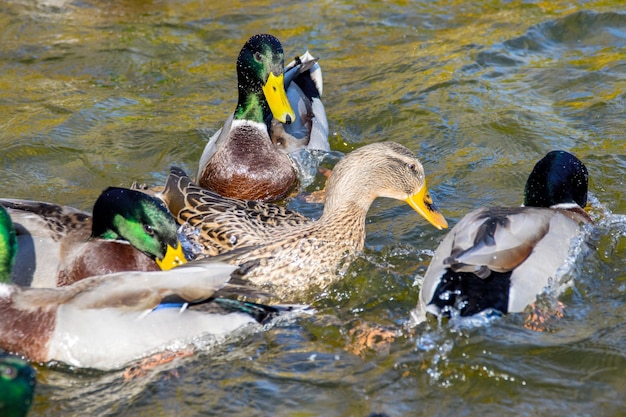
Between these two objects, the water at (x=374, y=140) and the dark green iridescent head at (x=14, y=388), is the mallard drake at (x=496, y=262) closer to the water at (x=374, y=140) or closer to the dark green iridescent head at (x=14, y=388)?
the water at (x=374, y=140)

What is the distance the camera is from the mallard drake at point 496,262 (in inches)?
195

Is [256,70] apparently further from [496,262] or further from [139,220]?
[496,262]

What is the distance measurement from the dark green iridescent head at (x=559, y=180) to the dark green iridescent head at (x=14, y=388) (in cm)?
365

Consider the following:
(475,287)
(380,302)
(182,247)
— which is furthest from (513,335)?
(182,247)

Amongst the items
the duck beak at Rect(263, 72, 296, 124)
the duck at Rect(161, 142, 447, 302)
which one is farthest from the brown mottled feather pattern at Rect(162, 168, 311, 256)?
the duck beak at Rect(263, 72, 296, 124)

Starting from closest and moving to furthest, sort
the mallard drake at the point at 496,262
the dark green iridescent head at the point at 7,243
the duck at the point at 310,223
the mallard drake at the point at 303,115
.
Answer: the mallard drake at the point at 496,262
the dark green iridescent head at the point at 7,243
the duck at the point at 310,223
the mallard drake at the point at 303,115

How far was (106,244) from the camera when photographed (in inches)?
217

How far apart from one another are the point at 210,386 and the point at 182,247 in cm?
135

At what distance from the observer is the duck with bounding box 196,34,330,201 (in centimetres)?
714

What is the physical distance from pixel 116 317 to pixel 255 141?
2794 mm

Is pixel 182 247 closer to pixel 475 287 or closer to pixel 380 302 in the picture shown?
pixel 380 302

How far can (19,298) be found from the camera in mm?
4977

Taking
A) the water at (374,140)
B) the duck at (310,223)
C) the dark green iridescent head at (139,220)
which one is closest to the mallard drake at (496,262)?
the water at (374,140)

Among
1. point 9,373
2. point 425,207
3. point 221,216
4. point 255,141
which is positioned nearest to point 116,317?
point 9,373
